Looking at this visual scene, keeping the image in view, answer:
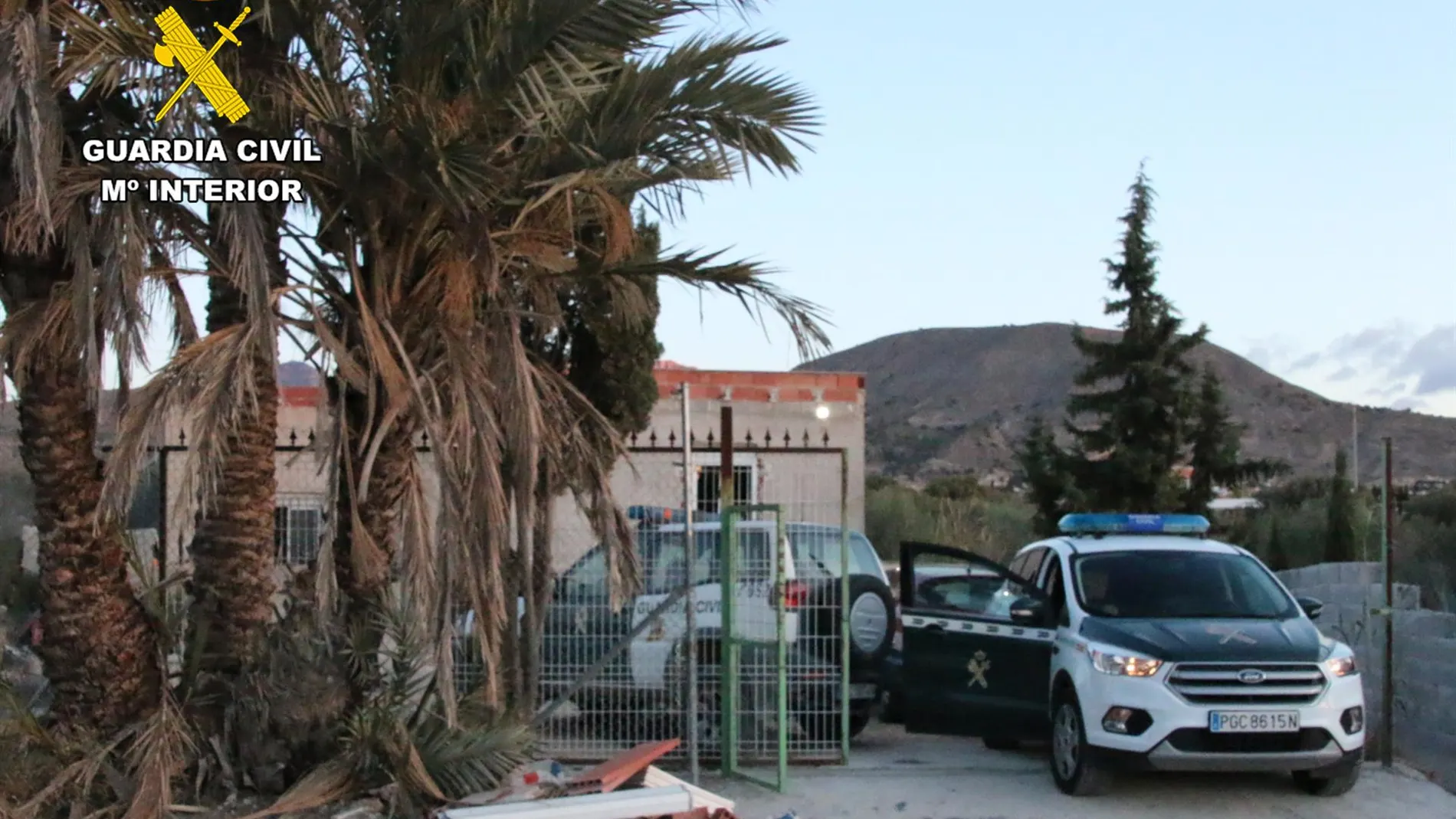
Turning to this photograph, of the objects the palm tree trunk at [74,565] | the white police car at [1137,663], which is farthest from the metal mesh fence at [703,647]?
the palm tree trunk at [74,565]

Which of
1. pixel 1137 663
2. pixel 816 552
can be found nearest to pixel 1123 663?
pixel 1137 663

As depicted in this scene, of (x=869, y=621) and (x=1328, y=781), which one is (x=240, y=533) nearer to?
(x=869, y=621)

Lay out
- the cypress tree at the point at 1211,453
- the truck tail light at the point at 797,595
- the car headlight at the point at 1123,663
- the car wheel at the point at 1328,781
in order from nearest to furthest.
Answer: the car headlight at the point at 1123,663 < the car wheel at the point at 1328,781 < the truck tail light at the point at 797,595 < the cypress tree at the point at 1211,453

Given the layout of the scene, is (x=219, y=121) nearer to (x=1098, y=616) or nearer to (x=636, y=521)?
(x=636, y=521)

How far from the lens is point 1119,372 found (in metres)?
21.7

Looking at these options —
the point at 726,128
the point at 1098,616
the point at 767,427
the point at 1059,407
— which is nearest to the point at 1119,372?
the point at 767,427

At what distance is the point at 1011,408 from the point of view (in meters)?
73.4

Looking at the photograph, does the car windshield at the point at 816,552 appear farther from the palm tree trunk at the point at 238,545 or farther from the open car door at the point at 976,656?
the palm tree trunk at the point at 238,545

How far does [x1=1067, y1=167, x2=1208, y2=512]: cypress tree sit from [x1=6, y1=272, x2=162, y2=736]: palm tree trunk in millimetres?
16326

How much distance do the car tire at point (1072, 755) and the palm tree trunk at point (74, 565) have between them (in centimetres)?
568

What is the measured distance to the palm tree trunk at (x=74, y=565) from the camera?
25.1ft

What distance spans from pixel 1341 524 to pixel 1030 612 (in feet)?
36.6

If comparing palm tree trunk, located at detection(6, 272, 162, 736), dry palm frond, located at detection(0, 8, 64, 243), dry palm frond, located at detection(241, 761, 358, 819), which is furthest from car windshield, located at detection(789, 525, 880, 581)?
dry palm frond, located at detection(0, 8, 64, 243)

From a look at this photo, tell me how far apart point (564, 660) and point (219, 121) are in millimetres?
4296
